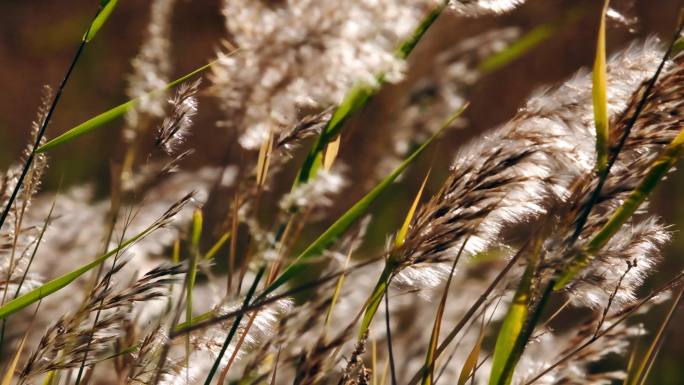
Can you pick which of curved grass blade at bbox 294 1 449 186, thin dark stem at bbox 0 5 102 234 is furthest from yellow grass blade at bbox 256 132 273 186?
thin dark stem at bbox 0 5 102 234

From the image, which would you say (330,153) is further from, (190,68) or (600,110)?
(190,68)

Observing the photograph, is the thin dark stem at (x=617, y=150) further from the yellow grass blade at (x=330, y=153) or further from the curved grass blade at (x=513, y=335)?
the yellow grass blade at (x=330, y=153)

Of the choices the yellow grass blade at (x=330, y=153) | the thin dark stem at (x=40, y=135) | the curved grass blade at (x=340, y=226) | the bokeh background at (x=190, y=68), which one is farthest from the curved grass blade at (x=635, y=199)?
the bokeh background at (x=190, y=68)

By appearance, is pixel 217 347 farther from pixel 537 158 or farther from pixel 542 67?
pixel 542 67

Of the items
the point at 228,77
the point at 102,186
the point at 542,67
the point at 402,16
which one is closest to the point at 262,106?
the point at 228,77

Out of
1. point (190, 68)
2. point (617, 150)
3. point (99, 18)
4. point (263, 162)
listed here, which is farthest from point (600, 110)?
point (190, 68)

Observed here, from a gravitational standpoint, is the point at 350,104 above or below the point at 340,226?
above

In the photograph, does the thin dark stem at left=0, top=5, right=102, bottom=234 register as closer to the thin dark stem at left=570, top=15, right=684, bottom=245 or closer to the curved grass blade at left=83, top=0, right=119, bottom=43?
the curved grass blade at left=83, top=0, right=119, bottom=43

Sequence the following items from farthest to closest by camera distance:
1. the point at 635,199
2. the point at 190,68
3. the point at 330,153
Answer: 1. the point at 190,68
2. the point at 330,153
3. the point at 635,199
